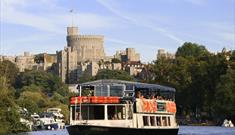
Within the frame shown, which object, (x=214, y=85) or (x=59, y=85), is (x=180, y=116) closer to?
(x=214, y=85)

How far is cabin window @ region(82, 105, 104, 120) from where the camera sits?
2148 inches

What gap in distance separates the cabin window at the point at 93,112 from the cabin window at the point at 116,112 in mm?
591

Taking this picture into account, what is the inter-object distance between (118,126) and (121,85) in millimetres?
3518

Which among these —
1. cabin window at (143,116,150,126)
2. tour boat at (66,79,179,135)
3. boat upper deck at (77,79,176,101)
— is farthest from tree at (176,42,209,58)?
boat upper deck at (77,79,176,101)

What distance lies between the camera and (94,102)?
54.1 metres

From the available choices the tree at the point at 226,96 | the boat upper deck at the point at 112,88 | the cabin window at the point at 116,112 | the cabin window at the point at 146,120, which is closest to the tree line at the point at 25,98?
the boat upper deck at the point at 112,88

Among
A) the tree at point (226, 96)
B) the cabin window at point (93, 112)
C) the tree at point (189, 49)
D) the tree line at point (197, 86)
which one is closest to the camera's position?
the cabin window at point (93, 112)

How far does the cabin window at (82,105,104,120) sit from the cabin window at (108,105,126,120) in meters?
0.59

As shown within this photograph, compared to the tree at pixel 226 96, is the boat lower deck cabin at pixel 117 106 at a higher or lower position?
lower

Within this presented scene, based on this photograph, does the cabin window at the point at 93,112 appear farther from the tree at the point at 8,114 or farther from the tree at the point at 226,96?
the tree at the point at 226,96

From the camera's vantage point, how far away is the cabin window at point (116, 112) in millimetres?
54875

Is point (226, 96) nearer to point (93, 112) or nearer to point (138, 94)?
point (138, 94)

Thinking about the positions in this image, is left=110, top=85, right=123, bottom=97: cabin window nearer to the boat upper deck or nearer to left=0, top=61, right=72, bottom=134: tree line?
the boat upper deck

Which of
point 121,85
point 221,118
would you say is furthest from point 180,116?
point 121,85
